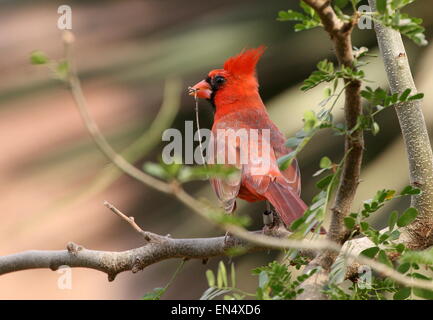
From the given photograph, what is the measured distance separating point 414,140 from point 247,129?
670 millimetres

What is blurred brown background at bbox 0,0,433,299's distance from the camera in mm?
2348

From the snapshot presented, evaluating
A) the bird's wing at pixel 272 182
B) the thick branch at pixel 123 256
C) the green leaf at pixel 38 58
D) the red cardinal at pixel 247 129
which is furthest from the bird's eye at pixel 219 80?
the green leaf at pixel 38 58

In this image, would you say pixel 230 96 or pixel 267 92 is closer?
pixel 230 96

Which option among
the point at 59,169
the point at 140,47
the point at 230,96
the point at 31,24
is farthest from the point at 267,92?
the point at 31,24

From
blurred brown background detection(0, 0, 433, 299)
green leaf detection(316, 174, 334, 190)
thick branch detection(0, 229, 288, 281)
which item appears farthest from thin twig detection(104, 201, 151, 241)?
blurred brown background detection(0, 0, 433, 299)

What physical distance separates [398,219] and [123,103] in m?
1.84

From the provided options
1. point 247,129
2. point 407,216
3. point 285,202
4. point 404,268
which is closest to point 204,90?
point 247,129

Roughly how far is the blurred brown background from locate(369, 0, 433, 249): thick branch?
3.12 ft

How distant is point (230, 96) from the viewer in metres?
2.10

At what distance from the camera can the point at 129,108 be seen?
8.91 ft

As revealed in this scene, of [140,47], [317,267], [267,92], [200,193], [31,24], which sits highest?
[31,24]

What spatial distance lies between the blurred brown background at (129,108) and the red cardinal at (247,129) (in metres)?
0.25

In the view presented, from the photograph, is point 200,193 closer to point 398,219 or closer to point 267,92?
point 267,92

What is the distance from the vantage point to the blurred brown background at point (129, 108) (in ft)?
7.70
